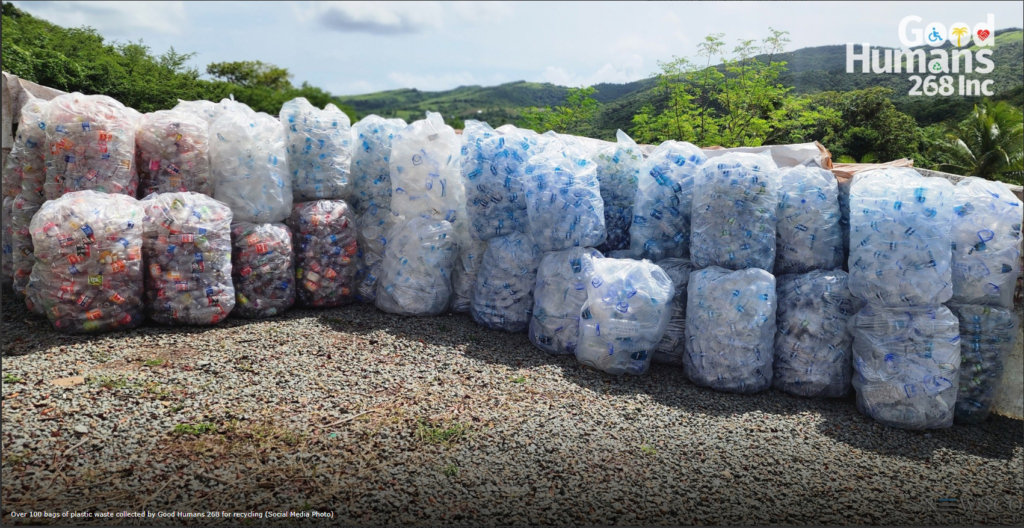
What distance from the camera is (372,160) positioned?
15.3 ft

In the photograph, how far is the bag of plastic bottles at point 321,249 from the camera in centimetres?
440

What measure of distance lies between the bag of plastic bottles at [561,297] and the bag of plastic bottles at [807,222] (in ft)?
3.51

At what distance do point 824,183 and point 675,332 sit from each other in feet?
3.88

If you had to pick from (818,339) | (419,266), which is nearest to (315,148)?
(419,266)

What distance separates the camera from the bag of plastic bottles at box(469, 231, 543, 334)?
420 centimetres

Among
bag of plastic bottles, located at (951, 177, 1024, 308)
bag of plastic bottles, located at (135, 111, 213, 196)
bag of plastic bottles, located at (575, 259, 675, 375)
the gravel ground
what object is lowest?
the gravel ground

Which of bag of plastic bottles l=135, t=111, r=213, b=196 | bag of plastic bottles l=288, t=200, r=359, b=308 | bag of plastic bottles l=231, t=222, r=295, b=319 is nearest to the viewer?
bag of plastic bottles l=135, t=111, r=213, b=196

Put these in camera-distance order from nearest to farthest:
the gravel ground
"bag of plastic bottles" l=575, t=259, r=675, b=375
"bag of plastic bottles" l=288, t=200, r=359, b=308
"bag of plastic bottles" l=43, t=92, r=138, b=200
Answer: the gravel ground < "bag of plastic bottles" l=575, t=259, r=675, b=375 < "bag of plastic bottles" l=43, t=92, r=138, b=200 < "bag of plastic bottles" l=288, t=200, r=359, b=308

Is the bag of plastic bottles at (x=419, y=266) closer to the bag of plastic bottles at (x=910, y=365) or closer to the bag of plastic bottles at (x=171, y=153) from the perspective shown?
the bag of plastic bottles at (x=171, y=153)

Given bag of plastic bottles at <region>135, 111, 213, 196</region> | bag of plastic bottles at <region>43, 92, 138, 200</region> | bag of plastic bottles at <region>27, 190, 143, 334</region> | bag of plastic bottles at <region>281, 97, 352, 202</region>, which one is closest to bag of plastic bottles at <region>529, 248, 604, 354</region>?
bag of plastic bottles at <region>281, 97, 352, 202</region>

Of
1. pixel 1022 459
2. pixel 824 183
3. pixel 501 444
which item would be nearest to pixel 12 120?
pixel 501 444

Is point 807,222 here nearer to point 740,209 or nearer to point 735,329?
point 740,209

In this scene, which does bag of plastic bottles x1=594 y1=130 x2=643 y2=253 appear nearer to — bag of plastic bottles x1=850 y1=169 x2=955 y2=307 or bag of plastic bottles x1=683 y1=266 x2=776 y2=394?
bag of plastic bottles x1=683 y1=266 x2=776 y2=394

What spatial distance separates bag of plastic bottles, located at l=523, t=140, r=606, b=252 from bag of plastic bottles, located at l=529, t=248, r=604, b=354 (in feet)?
0.29
